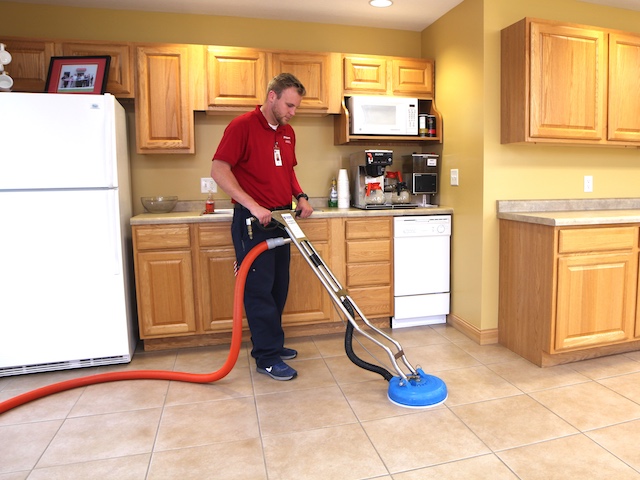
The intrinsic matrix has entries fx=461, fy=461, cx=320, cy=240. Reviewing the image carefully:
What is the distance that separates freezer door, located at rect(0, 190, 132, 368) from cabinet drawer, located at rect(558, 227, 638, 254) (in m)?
2.53

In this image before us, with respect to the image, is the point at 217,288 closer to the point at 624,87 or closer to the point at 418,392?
the point at 418,392

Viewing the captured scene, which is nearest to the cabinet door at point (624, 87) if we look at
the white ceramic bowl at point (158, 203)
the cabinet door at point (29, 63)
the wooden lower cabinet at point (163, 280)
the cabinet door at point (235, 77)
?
the cabinet door at point (235, 77)

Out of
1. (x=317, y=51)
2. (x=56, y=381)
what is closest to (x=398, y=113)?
(x=317, y=51)

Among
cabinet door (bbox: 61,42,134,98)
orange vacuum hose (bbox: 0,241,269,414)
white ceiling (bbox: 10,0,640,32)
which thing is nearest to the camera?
orange vacuum hose (bbox: 0,241,269,414)

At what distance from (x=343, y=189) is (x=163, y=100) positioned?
1427 mm

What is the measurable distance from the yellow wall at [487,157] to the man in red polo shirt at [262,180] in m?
1.28

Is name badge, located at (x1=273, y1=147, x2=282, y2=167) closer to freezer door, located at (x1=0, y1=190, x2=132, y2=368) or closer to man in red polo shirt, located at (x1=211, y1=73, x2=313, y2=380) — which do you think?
man in red polo shirt, located at (x1=211, y1=73, x2=313, y2=380)

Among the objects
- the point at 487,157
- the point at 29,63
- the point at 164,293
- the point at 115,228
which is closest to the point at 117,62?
the point at 29,63

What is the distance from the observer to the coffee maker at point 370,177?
3332 millimetres

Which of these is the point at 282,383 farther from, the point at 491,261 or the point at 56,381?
the point at 491,261

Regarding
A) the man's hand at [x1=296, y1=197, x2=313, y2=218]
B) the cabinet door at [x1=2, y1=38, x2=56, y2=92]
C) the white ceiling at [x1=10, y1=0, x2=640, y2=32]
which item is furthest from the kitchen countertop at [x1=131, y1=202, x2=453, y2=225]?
the white ceiling at [x1=10, y1=0, x2=640, y2=32]

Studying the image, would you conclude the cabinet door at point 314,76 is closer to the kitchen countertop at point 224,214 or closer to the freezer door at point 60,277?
the kitchen countertop at point 224,214

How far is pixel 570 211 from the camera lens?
3.15 metres

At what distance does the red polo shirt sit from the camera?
2.48 metres
